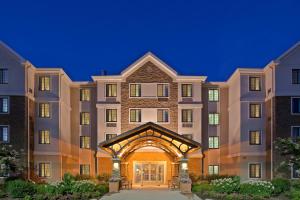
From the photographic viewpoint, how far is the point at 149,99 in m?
39.4

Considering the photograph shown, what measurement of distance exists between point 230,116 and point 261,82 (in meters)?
4.56

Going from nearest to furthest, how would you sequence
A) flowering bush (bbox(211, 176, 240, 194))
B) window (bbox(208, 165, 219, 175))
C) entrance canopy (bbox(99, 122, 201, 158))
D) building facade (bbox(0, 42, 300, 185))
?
flowering bush (bbox(211, 176, 240, 194)) < entrance canopy (bbox(99, 122, 201, 158)) < building facade (bbox(0, 42, 300, 185)) < window (bbox(208, 165, 219, 175))

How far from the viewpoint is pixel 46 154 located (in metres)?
36.5

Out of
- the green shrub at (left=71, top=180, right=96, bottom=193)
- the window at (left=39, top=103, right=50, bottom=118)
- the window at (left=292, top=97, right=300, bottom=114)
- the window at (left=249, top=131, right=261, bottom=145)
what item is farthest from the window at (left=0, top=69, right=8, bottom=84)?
the window at (left=292, top=97, right=300, bottom=114)

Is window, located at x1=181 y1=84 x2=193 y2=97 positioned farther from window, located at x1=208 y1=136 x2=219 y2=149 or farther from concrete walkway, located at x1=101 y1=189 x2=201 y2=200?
concrete walkway, located at x1=101 y1=189 x2=201 y2=200

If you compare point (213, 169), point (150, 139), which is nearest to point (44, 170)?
point (150, 139)

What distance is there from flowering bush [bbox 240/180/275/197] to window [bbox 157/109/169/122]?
14.2 m

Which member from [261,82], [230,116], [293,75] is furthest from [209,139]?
[293,75]

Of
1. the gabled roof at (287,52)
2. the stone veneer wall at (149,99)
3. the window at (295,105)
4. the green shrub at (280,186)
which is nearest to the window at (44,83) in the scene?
the stone veneer wall at (149,99)

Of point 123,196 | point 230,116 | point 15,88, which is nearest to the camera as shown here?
point 123,196

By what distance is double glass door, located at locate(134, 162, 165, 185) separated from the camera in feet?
133

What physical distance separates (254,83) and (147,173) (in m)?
12.5

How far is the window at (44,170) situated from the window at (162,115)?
10252mm

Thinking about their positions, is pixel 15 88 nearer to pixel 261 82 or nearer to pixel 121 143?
pixel 121 143
